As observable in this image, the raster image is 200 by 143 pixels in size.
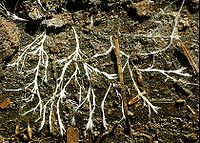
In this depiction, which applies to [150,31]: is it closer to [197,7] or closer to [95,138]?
[197,7]

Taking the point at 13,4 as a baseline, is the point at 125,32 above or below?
below

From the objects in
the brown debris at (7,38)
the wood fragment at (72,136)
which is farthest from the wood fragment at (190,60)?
the brown debris at (7,38)

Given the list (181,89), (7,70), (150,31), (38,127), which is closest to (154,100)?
(181,89)

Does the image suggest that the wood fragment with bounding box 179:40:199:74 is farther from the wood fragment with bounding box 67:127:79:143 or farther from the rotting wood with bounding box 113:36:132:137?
the wood fragment with bounding box 67:127:79:143

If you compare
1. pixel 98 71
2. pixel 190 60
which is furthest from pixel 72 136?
pixel 190 60

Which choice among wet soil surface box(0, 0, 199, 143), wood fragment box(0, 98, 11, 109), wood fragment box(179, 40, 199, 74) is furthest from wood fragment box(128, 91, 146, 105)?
wood fragment box(0, 98, 11, 109)

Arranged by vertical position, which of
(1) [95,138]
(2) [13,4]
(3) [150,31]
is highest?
(2) [13,4]

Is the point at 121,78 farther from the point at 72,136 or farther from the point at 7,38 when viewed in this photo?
the point at 7,38

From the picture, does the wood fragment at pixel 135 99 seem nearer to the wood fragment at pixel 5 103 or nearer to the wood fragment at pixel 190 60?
the wood fragment at pixel 190 60
